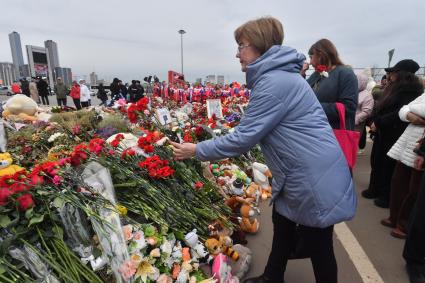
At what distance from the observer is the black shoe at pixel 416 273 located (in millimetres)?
2041

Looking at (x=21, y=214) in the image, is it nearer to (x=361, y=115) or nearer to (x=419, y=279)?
(x=419, y=279)

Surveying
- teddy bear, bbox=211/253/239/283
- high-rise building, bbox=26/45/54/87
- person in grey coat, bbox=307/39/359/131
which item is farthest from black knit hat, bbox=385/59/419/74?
high-rise building, bbox=26/45/54/87

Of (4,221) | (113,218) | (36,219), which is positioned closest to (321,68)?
(113,218)

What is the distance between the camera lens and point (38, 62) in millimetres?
44781

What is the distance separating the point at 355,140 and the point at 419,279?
107 centimetres

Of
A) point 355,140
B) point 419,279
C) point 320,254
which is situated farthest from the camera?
point 355,140

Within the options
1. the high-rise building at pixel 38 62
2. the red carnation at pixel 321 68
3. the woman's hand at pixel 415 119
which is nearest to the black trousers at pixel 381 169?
the woman's hand at pixel 415 119

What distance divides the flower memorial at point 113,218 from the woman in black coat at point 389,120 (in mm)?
2026

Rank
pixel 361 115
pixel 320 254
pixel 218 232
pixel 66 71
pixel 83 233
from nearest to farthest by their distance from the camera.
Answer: pixel 320 254 → pixel 83 233 → pixel 218 232 → pixel 361 115 → pixel 66 71

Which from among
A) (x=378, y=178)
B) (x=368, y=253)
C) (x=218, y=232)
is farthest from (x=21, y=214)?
(x=378, y=178)

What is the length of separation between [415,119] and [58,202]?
9.83 feet

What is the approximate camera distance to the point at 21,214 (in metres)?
1.58

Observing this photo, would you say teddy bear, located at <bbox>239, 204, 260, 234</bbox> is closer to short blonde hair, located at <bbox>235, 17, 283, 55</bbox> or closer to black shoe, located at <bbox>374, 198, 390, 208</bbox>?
black shoe, located at <bbox>374, 198, 390, 208</bbox>

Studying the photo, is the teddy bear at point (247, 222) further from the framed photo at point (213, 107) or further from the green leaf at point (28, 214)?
the framed photo at point (213, 107)
